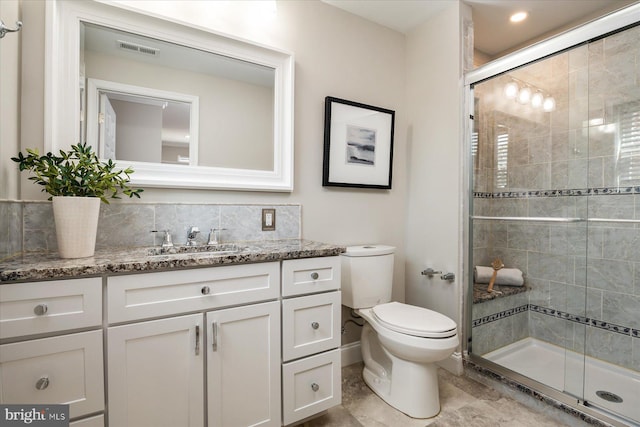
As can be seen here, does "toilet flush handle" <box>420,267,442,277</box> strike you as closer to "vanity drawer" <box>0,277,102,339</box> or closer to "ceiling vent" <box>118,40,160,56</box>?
"vanity drawer" <box>0,277,102,339</box>

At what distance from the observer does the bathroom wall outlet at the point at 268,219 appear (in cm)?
180

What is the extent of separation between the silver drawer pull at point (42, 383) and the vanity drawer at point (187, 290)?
23 cm

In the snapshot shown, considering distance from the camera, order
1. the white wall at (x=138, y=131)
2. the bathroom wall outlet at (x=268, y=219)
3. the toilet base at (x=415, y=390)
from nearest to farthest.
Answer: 1. the white wall at (x=138, y=131)
2. the toilet base at (x=415, y=390)
3. the bathroom wall outlet at (x=268, y=219)

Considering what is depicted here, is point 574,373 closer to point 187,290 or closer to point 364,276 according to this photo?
point 364,276

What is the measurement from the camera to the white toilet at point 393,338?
1523 mm

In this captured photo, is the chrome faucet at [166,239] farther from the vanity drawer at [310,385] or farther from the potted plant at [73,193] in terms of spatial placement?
the vanity drawer at [310,385]

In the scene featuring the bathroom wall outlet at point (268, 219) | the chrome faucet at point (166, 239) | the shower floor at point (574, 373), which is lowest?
the shower floor at point (574, 373)

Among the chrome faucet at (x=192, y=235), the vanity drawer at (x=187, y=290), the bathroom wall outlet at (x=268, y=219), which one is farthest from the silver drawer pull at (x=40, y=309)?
the bathroom wall outlet at (x=268, y=219)

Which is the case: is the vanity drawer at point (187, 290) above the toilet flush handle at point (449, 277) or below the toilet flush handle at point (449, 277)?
above

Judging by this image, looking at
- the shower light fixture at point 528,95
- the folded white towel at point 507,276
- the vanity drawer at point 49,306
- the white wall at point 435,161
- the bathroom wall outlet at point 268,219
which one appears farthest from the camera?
the folded white towel at point 507,276

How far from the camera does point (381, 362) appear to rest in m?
1.86

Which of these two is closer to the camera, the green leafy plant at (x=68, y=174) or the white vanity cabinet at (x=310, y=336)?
the green leafy plant at (x=68, y=174)

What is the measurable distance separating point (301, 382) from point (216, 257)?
2.37 ft

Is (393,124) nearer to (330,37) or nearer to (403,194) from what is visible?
(403,194)
